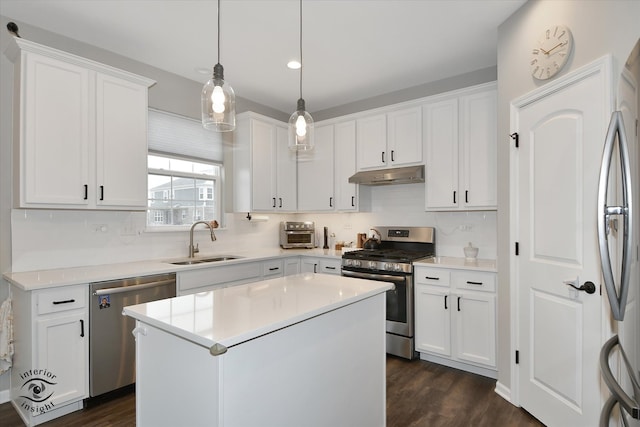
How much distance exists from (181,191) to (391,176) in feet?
7.32

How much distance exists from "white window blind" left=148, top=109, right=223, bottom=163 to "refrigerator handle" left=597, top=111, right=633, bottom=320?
3.55 metres

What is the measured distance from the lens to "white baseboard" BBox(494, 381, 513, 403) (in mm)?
2588

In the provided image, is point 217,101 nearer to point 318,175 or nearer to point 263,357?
point 263,357

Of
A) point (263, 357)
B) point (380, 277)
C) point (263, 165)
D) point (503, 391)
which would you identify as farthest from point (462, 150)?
point (263, 357)

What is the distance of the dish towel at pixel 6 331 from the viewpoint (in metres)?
2.46

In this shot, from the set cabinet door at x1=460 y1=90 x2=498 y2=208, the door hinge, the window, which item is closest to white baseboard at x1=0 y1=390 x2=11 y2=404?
the window

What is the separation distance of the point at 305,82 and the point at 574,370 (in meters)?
3.38

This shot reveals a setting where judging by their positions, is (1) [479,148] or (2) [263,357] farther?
(1) [479,148]

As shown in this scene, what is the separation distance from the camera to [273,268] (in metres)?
3.94

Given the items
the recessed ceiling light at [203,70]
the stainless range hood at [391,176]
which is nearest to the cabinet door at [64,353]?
the recessed ceiling light at [203,70]

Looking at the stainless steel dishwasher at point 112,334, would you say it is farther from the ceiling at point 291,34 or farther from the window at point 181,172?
the ceiling at point 291,34

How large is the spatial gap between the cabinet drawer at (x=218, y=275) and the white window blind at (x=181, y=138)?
1330 millimetres

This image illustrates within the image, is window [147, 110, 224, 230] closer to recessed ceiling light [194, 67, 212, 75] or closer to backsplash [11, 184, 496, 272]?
backsplash [11, 184, 496, 272]

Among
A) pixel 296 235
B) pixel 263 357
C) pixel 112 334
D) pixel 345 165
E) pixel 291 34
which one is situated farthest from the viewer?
pixel 296 235
